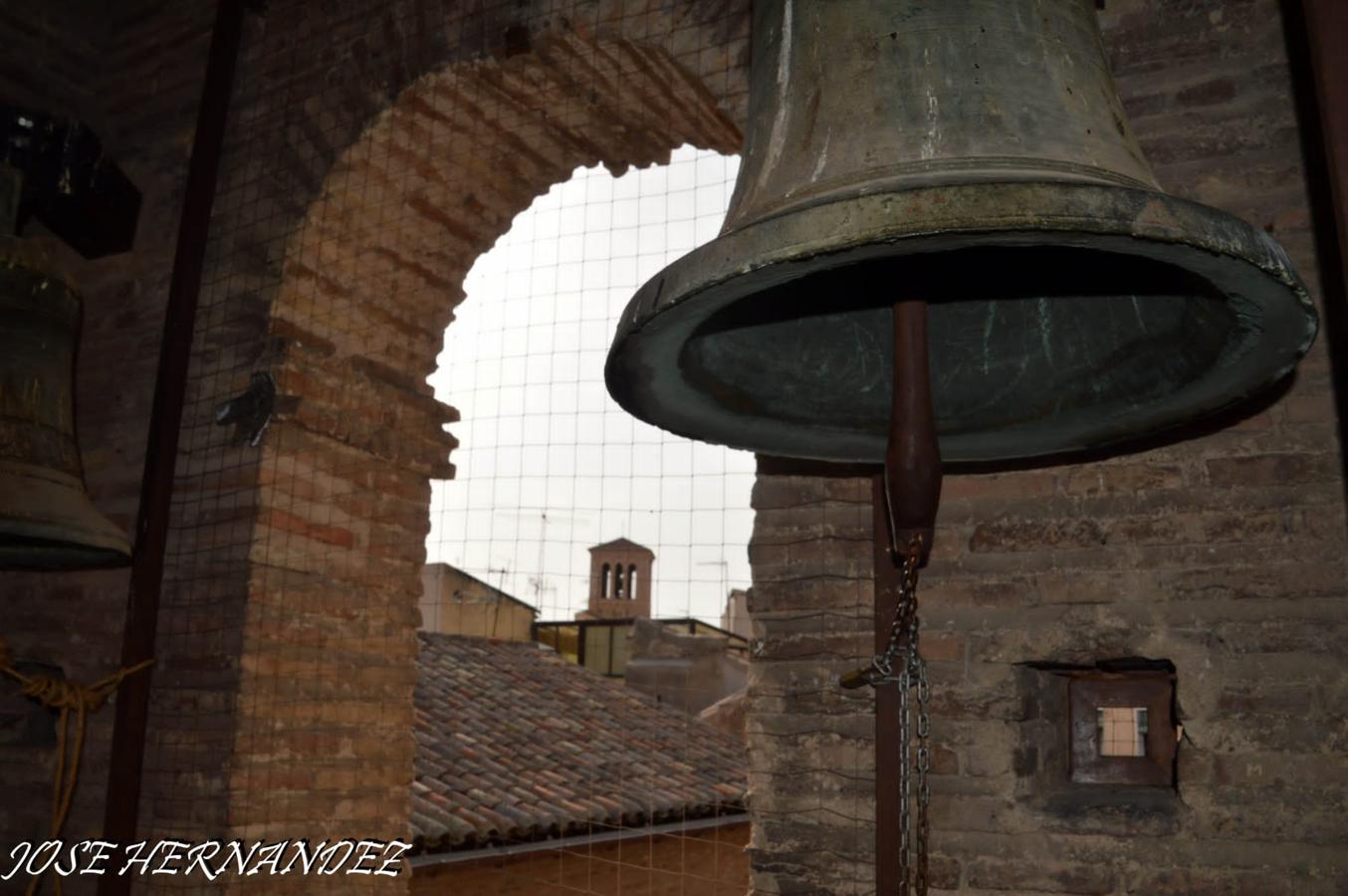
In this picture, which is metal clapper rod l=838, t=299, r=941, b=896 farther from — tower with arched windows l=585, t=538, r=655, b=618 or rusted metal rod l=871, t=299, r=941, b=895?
tower with arched windows l=585, t=538, r=655, b=618

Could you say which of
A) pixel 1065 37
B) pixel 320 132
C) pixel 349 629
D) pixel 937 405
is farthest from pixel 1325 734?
pixel 320 132

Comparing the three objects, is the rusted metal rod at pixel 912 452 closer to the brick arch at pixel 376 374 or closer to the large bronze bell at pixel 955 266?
the large bronze bell at pixel 955 266

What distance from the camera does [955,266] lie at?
1618 millimetres

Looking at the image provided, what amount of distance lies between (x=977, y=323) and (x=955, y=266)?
150 mm

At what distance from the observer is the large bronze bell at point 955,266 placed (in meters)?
1.04

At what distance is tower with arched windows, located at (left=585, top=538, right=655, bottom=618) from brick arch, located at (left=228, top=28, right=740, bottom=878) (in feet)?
94.1

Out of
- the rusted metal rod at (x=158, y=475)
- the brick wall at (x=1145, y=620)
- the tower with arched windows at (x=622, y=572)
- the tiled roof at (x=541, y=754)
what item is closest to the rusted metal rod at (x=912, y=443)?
the brick wall at (x=1145, y=620)

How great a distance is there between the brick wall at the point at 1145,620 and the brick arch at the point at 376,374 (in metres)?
1.24

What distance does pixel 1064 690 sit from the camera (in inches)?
93.6

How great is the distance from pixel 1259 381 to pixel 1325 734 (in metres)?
1.05

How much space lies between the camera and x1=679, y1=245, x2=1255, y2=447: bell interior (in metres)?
1.50

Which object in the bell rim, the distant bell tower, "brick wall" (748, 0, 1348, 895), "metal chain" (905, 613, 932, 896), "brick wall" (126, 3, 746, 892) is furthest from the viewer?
the distant bell tower

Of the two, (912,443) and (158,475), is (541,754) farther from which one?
(912,443)

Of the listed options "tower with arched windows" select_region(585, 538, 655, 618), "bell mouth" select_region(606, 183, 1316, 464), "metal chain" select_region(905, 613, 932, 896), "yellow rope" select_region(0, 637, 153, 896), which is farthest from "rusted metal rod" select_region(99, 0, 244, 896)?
"tower with arched windows" select_region(585, 538, 655, 618)
